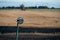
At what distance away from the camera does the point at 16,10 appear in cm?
545

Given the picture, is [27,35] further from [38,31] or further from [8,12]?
[8,12]

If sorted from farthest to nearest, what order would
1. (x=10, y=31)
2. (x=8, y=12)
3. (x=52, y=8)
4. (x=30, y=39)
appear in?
(x=52, y=8), (x=8, y=12), (x=10, y=31), (x=30, y=39)

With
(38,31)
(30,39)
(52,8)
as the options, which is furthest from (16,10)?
(30,39)

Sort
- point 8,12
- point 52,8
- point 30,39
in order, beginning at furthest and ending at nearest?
point 52,8
point 8,12
point 30,39

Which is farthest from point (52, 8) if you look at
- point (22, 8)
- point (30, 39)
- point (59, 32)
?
point (30, 39)

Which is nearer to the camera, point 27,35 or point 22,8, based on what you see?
point 27,35

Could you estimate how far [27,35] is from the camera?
2.72 m

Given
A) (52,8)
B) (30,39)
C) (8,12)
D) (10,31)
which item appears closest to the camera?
(30,39)

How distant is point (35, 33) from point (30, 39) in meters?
0.33

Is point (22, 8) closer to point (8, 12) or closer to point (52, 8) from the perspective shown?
point (8, 12)

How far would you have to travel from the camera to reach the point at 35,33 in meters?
2.88

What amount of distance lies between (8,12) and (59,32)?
8.83 feet

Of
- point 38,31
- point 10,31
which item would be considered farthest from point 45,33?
point 10,31

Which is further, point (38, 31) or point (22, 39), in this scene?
point (38, 31)
